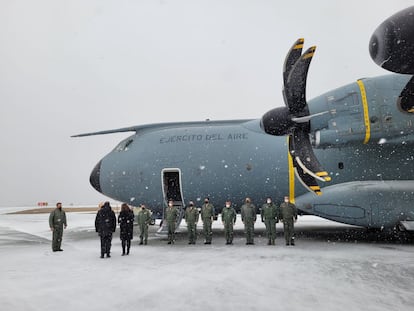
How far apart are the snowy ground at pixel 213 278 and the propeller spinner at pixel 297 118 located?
232cm

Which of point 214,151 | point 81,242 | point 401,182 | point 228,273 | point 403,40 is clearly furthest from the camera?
point 214,151

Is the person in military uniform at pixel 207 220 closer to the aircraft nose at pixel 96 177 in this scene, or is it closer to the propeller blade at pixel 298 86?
the propeller blade at pixel 298 86

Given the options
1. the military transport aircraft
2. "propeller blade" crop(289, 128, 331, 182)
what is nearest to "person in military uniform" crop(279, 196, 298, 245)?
the military transport aircraft

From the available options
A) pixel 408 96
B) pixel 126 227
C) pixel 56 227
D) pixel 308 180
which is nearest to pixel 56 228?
pixel 56 227

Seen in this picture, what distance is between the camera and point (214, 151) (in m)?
14.2

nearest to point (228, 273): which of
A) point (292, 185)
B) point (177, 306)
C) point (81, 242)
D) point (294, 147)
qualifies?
point (177, 306)

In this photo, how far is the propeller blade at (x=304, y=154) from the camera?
1047 cm

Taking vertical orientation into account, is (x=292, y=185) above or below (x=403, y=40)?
below

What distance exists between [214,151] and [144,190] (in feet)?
10.9

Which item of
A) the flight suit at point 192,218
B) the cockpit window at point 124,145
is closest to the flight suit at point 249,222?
the flight suit at point 192,218

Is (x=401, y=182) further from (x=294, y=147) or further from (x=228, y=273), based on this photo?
(x=228, y=273)

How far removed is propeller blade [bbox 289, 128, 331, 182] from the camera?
34.3 feet

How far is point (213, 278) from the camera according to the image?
6.67 metres

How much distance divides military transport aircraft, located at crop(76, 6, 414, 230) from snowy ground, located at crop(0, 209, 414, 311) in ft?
5.76
